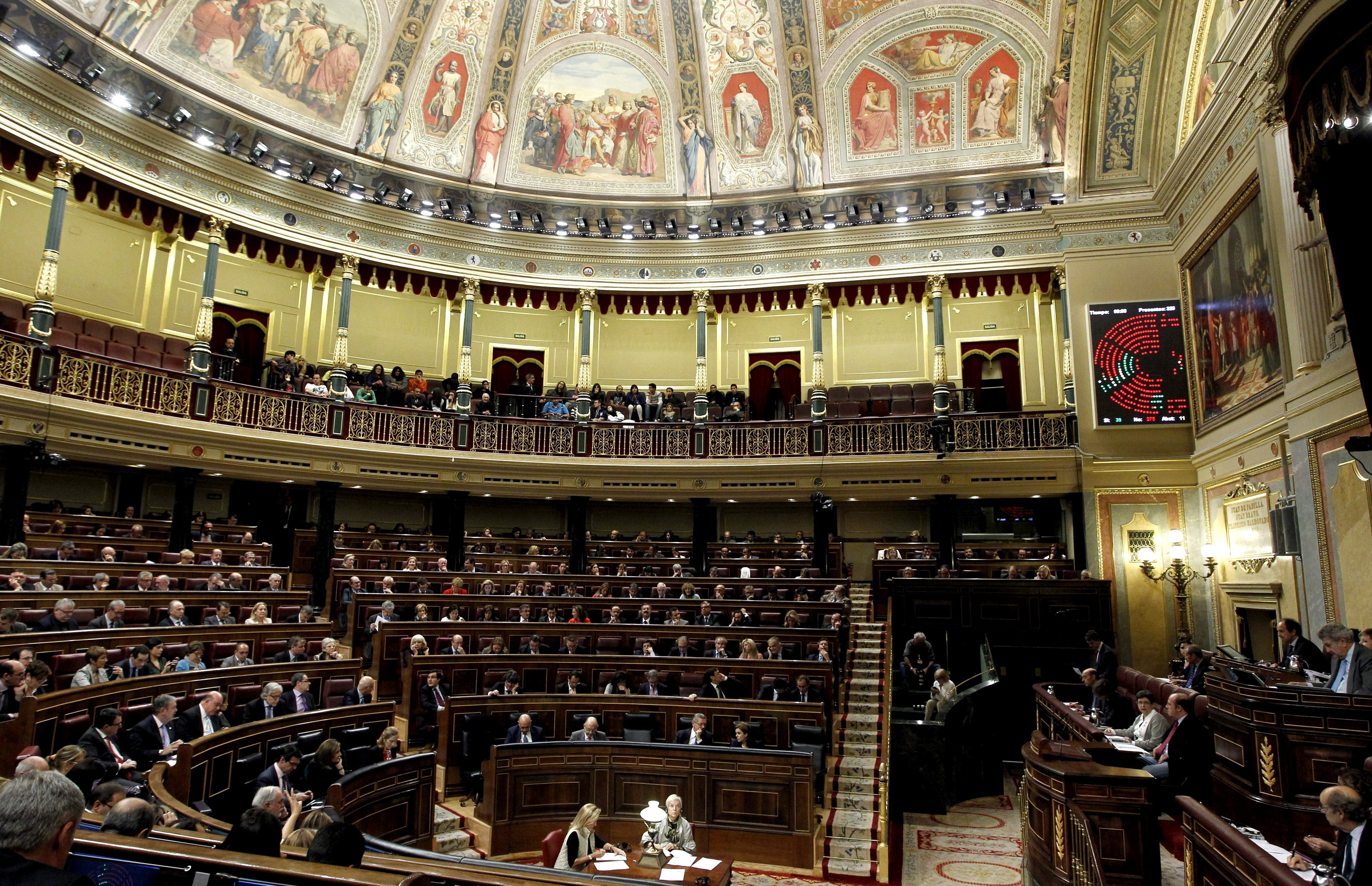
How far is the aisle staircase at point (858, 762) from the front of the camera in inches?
333

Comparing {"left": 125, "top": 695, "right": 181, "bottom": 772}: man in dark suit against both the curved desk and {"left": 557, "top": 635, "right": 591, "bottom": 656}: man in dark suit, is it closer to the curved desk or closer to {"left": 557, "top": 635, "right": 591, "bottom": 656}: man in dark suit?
the curved desk

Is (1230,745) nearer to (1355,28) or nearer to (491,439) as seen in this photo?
(1355,28)

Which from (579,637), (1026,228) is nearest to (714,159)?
(1026,228)

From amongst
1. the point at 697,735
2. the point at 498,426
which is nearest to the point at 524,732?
the point at 697,735

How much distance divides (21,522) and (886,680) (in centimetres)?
1260

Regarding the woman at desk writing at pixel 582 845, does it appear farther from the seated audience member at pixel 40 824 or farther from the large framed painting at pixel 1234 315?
the large framed painting at pixel 1234 315

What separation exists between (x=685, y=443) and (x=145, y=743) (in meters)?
12.5

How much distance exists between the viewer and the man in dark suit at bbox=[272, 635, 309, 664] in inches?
389

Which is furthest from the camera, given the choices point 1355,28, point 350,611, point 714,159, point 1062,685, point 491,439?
point 714,159

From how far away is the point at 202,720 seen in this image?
24.4 feet

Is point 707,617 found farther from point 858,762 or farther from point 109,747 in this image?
point 109,747

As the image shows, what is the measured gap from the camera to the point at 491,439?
17.8 metres

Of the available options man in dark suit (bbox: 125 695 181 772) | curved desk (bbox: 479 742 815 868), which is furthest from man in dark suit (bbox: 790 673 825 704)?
man in dark suit (bbox: 125 695 181 772)

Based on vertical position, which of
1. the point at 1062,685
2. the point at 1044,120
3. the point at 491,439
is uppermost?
the point at 1044,120
